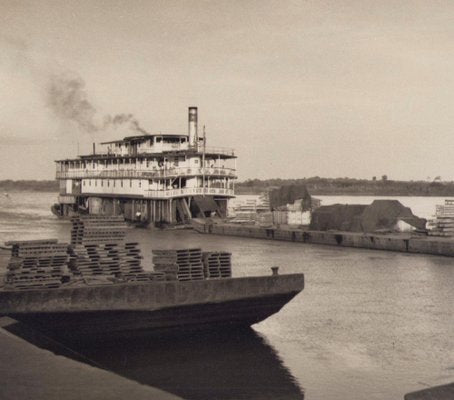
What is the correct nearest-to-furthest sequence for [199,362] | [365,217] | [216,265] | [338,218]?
1. [199,362]
2. [216,265]
3. [365,217]
4. [338,218]

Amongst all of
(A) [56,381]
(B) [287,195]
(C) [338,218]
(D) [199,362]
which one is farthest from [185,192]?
(A) [56,381]

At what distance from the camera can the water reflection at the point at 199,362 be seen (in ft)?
43.1

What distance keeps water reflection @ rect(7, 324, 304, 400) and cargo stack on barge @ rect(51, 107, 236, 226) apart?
4606 cm

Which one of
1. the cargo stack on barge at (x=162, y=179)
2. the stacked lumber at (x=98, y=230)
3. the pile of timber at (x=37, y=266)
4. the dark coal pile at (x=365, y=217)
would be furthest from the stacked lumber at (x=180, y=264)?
the cargo stack on barge at (x=162, y=179)

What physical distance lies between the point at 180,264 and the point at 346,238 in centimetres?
3259

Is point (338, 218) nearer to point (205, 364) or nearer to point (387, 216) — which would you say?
point (387, 216)

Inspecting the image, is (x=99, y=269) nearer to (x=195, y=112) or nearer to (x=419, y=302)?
(x=419, y=302)

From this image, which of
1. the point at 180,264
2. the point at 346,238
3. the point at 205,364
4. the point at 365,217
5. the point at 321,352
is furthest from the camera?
the point at 365,217

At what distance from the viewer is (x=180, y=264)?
17.4 meters

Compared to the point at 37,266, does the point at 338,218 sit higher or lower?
higher

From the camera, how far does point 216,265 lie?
59.5 feet

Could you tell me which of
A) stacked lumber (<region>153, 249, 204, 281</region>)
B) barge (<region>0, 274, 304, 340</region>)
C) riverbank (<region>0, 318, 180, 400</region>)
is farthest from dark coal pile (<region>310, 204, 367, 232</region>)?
riverbank (<region>0, 318, 180, 400</region>)

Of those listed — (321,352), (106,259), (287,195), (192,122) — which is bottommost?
(321,352)

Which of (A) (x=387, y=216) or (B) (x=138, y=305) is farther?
(A) (x=387, y=216)
